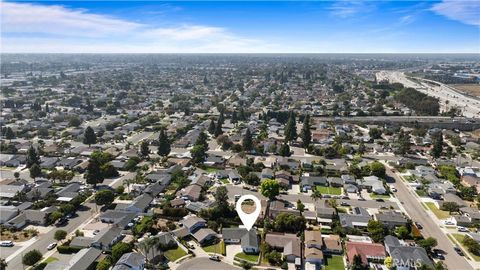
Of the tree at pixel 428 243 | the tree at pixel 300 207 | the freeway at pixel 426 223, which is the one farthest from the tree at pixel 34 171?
the freeway at pixel 426 223

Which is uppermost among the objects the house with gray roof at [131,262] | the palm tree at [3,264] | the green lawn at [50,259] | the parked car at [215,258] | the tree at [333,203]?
the house with gray roof at [131,262]

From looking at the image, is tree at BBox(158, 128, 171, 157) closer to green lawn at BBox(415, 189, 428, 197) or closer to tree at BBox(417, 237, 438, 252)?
green lawn at BBox(415, 189, 428, 197)

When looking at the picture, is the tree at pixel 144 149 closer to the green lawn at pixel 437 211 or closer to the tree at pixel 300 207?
the tree at pixel 300 207

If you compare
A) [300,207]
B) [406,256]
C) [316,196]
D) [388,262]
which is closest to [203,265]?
[300,207]

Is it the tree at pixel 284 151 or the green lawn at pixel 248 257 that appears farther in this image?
the tree at pixel 284 151

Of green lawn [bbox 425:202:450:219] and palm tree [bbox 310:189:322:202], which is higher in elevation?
palm tree [bbox 310:189:322:202]

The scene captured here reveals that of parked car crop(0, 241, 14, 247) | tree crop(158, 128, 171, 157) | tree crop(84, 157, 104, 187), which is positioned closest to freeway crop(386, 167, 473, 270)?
tree crop(158, 128, 171, 157)

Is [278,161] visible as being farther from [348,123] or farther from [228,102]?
[228,102]
